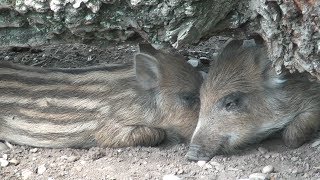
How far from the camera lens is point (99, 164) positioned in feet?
11.5

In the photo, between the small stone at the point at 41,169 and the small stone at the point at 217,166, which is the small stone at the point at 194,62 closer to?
the small stone at the point at 217,166

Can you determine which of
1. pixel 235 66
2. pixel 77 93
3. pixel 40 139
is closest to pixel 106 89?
pixel 77 93

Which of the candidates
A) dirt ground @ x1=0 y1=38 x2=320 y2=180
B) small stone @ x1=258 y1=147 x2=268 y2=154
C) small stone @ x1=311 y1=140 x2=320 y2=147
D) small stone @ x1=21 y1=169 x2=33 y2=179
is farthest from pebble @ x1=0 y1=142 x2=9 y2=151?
small stone @ x1=311 y1=140 x2=320 y2=147

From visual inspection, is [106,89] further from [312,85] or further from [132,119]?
[312,85]

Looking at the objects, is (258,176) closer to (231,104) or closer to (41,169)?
(231,104)

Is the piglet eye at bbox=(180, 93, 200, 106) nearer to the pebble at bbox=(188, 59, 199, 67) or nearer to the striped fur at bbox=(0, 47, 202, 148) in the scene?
the striped fur at bbox=(0, 47, 202, 148)

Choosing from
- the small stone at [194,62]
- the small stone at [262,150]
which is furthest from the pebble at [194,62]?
the small stone at [262,150]

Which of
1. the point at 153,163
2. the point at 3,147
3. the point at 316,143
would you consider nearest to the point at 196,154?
the point at 153,163

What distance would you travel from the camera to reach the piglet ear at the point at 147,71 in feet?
12.9

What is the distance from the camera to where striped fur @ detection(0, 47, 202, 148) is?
12.8 ft

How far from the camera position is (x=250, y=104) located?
3674 mm

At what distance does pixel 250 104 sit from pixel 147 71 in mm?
685

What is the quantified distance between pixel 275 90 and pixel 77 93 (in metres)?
1.17

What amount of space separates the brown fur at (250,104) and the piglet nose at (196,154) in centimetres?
1
